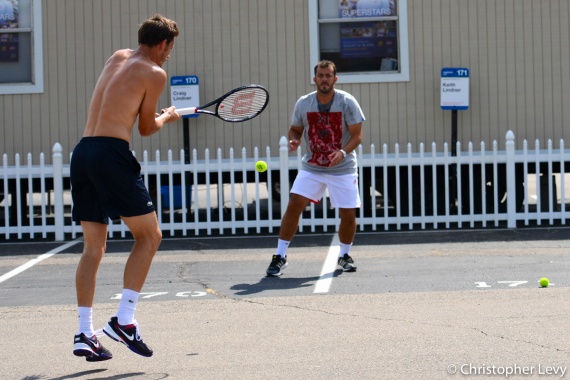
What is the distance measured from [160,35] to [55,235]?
7.12 m

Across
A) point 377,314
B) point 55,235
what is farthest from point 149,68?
point 55,235

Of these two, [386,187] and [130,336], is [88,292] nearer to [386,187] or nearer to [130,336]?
[130,336]

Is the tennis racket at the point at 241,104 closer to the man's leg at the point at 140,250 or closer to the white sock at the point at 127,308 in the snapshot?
the man's leg at the point at 140,250

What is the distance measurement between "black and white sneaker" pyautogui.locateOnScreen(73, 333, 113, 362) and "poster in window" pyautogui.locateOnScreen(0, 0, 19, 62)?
843 cm

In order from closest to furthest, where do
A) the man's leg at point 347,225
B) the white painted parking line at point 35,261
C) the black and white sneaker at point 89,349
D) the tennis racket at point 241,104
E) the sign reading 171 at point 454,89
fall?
1. the black and white sneaker at point 89,349
2. the tennis racket at point 241,104
3. the man's leg at point 347,225
4. the white painted parking line at point 35,261
5. the sign reading 171 at point 454,89

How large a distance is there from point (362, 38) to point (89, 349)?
8329 mm

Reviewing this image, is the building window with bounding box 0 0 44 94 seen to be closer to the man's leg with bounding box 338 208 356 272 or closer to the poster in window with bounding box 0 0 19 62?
the poster in window with bounding box 0 0 19 62

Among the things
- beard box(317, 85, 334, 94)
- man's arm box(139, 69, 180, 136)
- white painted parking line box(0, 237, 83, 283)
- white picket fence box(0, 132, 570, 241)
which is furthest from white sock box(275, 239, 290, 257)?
man's arm box(139, 69, 180, 136)

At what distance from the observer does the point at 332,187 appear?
374 inches

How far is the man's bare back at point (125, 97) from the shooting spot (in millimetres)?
5992

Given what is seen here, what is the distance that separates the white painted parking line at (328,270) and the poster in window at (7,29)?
16.5 ft

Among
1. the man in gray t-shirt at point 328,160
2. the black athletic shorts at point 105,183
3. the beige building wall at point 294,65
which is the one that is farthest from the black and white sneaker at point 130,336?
the beige building wall at point 294,65

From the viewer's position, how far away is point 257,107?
7.32 meters

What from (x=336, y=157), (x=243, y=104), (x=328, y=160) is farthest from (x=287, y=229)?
(x=243, y=104)
